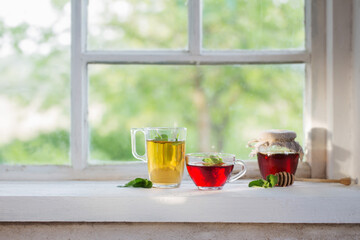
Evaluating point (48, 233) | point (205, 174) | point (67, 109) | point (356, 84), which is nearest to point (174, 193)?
point (205, 174)

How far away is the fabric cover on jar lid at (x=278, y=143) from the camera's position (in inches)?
46.3

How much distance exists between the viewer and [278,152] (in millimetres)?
1171

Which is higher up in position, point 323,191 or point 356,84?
point 356,84

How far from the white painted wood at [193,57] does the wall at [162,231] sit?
1.73 ft

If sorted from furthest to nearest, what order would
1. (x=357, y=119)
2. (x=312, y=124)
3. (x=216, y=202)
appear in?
(x=312, y=124)
(x=357, y=119)
(x=216, y=202)

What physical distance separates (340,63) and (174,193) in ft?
2.12

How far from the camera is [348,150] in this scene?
124cm

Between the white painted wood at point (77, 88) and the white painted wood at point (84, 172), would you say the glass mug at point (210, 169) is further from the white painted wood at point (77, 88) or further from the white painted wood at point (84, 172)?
the white painted wood at point (77, 88)

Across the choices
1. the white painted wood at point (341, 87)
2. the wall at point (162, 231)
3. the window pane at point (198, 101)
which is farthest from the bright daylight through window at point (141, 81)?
the wall at point (162, 231)

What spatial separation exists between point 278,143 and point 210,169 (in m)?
0.23

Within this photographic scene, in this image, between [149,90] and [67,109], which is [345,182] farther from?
[67,109]

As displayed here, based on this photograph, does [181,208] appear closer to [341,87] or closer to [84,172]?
[84,172]

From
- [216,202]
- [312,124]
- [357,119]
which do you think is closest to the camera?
[216,202]

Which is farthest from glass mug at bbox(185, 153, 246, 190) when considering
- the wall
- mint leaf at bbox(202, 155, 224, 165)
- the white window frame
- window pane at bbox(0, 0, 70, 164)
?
window pane at bbox(0, 0, 70, 164)
